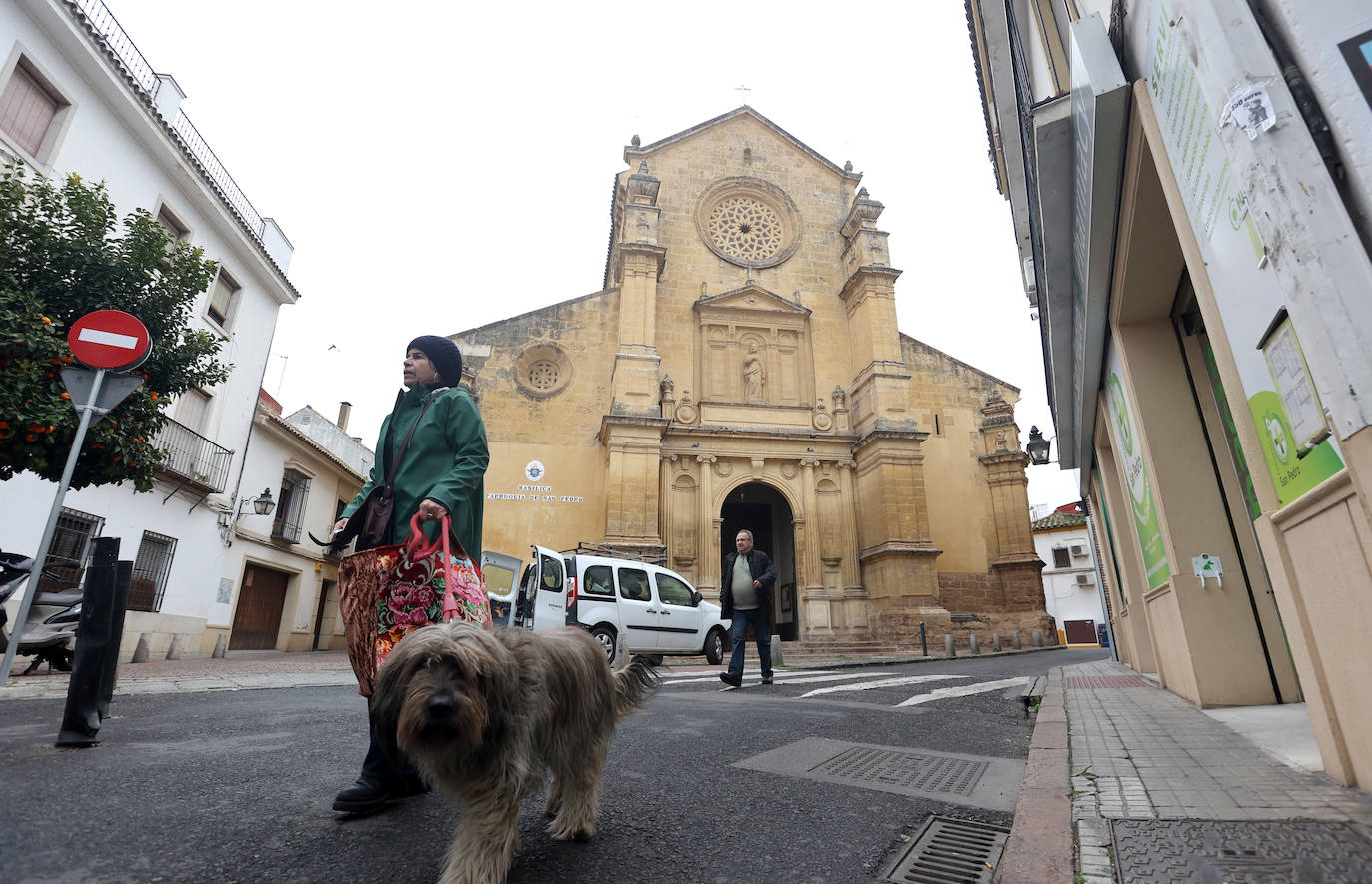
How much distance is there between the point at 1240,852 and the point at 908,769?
1.65 metres

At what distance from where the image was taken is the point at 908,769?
121 inches

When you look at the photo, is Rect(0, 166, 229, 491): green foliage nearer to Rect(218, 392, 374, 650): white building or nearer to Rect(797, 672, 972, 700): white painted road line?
Rect(797, 672, 972, 700): white painted road line

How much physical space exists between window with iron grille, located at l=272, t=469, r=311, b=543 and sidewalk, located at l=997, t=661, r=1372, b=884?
60.6 ft

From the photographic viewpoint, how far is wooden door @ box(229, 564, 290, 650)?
50.7 feet

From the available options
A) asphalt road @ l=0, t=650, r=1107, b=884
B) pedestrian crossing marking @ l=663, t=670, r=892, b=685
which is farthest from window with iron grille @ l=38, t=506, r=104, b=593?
pedestrian crossing marking @ l=663, t=670, r=892, b=685

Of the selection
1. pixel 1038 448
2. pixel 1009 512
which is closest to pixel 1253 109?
pixel 1038 448

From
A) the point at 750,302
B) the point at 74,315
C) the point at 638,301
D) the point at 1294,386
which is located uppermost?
the point at 750,302

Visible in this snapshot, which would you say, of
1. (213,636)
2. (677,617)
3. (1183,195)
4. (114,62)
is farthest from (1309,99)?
(213,636)

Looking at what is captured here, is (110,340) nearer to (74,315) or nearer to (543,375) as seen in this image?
(74,315)

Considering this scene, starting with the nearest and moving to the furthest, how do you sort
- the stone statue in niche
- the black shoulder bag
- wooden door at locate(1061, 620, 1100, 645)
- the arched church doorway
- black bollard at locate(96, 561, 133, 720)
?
the black shoulder bag, black bollard at locate(96, 561, 133, 720), the arched church doorway, the stone statue in niche, wooden door at locate(1061, 620, 1100, 645)

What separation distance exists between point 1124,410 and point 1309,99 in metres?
4.45

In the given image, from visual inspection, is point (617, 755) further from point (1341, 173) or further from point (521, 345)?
point (521, 345)

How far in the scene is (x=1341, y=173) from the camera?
5.50 ft

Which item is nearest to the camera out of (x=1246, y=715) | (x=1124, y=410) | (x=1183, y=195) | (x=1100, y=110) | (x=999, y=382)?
(x=1183, y=195)
